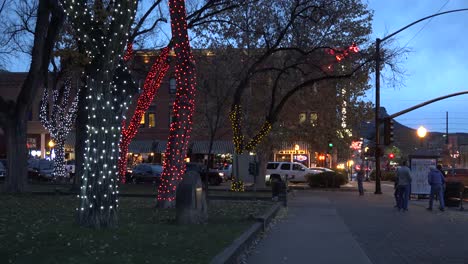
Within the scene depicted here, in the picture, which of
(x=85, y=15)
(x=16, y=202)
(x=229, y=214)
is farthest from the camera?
(x=16, y=202)

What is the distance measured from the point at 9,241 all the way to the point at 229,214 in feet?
26.8

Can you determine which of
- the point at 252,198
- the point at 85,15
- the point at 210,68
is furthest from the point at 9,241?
the point at 210,68

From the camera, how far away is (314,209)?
2136 cm

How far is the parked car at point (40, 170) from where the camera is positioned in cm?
4131

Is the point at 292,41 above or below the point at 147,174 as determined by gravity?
above

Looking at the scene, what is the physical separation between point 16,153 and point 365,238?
14282 mm

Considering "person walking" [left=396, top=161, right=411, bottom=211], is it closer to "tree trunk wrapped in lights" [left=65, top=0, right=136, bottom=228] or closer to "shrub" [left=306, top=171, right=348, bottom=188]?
"tree trunk wrapped in lights" [left=65, top=0, right=136, bottom=228]

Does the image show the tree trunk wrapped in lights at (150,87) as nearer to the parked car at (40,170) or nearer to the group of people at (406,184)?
the group of people at (406,184)

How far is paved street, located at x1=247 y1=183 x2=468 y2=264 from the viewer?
10.7 metres

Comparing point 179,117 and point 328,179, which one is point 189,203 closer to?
point 179,117

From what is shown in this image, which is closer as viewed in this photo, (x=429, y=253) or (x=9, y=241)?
(x=9, y=241)

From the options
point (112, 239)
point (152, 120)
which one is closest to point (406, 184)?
point (112, 239)

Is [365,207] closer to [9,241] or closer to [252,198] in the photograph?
[252,198]

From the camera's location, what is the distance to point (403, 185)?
20391mm
